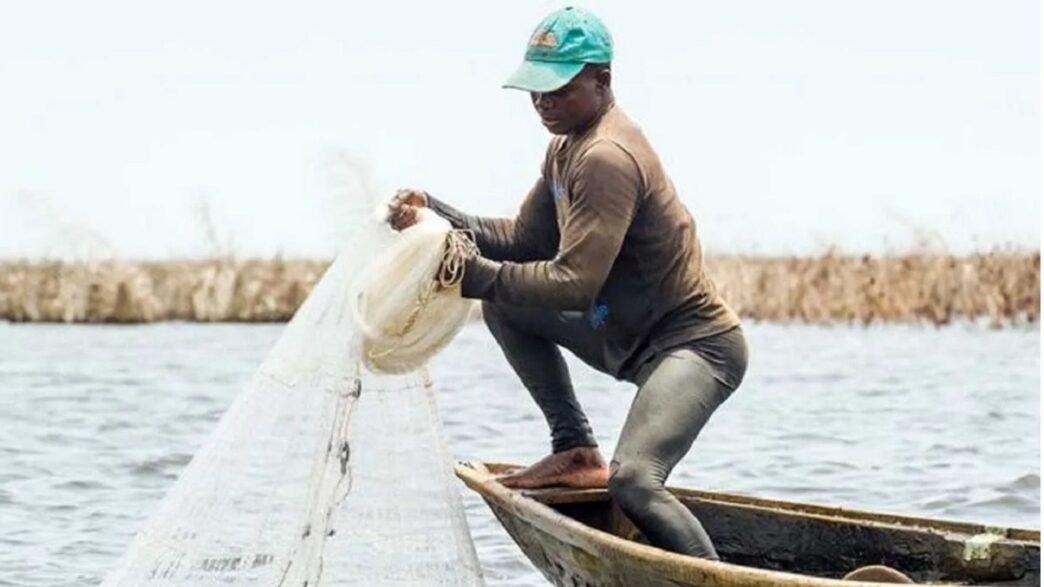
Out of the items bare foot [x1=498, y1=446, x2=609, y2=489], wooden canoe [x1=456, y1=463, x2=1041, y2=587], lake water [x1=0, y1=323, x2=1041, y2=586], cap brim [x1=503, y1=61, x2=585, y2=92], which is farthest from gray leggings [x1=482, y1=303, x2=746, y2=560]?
lake water [x1=0, y1=323, x2=1041, y2=586]

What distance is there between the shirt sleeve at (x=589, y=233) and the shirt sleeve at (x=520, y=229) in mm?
561

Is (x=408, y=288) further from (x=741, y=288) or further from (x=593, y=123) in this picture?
(x=741, y=288)

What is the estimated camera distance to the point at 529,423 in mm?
15008

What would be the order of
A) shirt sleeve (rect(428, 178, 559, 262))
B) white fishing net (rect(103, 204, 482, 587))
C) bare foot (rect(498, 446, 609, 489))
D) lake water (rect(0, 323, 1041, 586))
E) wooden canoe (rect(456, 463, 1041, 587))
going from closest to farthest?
1. wooden canoe (rect(456, 463, 1041, 587))
2. white fishing net (rect(103, 204, 482, 587))
3. shirt sleeve (rect(428, 178, 559, 262))
4. bare foot (rect(498, 446, 609, 489))
5. lake water (rect(0, 323, 1041, 586))

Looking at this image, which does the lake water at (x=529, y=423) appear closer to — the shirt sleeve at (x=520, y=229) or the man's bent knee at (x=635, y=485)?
the shirt sleeve at (x=520, y=229)

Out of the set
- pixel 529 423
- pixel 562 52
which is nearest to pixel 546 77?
pixel 562 52

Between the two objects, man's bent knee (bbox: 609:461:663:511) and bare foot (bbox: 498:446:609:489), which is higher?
man's bent knee (bbox: 609:461:663:511)

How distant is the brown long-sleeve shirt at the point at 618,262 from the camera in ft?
18.9

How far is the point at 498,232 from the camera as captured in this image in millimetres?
6484

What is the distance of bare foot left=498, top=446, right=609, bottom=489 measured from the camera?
6.50m

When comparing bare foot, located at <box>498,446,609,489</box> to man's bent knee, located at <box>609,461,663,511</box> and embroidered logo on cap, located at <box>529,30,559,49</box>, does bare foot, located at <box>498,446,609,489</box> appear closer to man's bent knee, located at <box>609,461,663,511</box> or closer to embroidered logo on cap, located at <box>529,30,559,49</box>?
man's bent knee, located at <box>609,461,663,511</box>

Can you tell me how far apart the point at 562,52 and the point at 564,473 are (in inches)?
51.5

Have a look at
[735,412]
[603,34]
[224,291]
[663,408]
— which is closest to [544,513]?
[663,408]

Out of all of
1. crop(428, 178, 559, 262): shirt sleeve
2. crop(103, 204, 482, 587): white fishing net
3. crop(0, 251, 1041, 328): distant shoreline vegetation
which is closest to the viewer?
crop(103, 204, 482, 587): white fishing net
